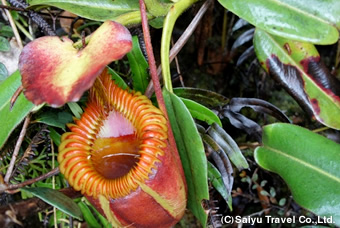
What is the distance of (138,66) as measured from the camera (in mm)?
1056

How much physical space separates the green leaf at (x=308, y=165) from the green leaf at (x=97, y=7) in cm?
54

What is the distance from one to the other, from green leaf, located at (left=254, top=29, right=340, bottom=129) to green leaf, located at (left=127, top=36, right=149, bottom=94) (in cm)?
35

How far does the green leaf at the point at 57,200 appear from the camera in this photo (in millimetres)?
773

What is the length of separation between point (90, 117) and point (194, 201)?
1.11ft

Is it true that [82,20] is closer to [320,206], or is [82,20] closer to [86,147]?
[86,147]

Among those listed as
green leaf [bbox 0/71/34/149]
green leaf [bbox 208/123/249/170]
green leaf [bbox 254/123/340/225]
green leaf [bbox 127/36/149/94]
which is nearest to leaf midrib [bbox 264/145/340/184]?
green leaf [bbox 254/123/340/225]

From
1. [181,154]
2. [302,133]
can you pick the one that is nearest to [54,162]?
[181,154]

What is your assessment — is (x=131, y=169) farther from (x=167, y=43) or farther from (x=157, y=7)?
(x=157, y=7)

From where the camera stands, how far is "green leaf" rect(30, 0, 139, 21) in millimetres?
942

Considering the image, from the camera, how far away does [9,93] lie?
0.93m

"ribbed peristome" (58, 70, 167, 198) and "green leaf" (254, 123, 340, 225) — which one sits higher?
"ribbed peristome" (58, 70, 167, 198)

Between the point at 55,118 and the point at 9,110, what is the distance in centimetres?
12

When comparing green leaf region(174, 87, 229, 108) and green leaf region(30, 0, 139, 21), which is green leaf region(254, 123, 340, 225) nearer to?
green leaf region(174, 87, 229, 108)

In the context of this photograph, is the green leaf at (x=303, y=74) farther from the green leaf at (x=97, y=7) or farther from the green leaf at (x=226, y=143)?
the green leaf at (x=97, y=7)
